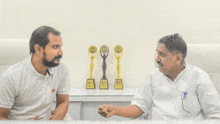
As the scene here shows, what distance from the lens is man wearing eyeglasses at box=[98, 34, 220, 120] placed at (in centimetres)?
65

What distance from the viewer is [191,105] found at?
747 millimetres

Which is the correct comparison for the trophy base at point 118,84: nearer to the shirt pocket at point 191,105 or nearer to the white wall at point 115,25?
the white wall at point 115,25

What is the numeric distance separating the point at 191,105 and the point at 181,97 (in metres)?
0.05

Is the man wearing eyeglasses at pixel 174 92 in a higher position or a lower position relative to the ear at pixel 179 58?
lower

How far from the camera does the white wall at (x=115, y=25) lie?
Result: 32.9 inches

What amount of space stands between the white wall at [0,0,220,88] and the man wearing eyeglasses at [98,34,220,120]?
12cm

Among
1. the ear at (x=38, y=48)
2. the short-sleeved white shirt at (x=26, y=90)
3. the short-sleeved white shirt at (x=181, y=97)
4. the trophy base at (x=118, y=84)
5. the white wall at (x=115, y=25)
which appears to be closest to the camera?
the ear at (x=38, y=48)

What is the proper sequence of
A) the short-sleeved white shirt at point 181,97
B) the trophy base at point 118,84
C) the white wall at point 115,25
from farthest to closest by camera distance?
the trophy base at point 118,84
the white wall at point 115,25
the short-sleeved white shirt at point 181,97

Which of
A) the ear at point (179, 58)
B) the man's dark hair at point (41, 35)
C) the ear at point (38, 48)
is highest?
the man's dark hair at point (41, 35)

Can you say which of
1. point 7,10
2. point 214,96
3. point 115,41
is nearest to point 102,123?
point 214,96

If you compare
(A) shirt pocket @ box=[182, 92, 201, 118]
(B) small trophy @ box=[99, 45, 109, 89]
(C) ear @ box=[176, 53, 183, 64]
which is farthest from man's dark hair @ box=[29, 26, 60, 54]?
(B) small trophy @ box=[99, 45, 109, 89]

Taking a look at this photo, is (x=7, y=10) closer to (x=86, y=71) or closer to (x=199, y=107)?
(x=86, y=71)

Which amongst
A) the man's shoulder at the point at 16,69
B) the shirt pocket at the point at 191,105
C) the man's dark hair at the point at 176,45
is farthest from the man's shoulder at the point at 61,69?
the shirt pocket at the point at 191,105

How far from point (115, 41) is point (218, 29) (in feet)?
2.46
